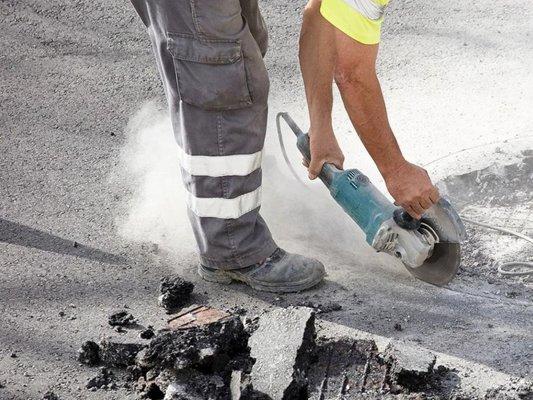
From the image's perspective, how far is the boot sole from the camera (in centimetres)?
436

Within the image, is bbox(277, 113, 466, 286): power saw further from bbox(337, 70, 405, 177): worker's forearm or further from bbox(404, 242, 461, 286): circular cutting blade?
bbox(337, 70, 405, 177): worker's forearm

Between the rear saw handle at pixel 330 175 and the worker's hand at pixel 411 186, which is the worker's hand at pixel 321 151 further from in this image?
the worker's hand at pixel 411 186

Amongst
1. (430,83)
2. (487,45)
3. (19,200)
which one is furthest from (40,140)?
(487,45)

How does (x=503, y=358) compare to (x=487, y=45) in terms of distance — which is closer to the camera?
(x=503, y=358)

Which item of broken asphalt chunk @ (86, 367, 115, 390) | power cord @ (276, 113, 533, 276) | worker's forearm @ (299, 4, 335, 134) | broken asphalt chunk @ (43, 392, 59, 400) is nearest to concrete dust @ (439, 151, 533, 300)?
power cord @ (276, 113, 533, 276)

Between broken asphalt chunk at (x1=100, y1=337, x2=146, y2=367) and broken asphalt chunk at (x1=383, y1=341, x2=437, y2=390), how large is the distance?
3.36 ft

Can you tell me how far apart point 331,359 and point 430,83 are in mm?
2862

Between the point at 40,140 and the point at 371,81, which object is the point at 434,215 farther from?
the point at 40,140

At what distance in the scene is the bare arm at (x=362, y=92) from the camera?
3.70 meters

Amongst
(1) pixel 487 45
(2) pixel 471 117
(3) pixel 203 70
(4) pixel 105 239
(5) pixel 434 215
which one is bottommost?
(4) pixel 105 239

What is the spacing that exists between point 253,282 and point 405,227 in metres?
0.82

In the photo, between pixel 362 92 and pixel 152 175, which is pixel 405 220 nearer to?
pixel 362 92

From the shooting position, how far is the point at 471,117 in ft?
18.7

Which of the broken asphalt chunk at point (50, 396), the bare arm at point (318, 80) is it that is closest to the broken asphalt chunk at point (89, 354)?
the broken asphalt chunk at point (50, 396)
